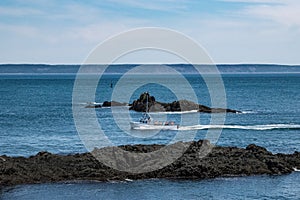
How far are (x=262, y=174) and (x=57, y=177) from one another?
49.0 feet

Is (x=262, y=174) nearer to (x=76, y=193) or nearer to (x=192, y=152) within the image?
(x=192, y=152)

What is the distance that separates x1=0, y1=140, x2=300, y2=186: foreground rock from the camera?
132 feet

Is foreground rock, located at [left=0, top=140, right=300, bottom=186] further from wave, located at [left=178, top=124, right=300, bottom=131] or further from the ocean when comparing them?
wave, located at [left=178, top=124, right=300, bottom=131]

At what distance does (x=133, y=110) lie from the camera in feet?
332

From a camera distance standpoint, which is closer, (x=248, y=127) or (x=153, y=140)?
(x=153, y=140)

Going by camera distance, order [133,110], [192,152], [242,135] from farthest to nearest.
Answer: [133,110] < [242,135] < [192,152]

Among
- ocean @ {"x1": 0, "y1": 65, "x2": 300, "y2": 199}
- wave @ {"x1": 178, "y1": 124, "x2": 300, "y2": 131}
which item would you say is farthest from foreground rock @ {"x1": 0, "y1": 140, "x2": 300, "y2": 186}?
wave @ {"x1": 178, "y1": 124, "x2": 300, "y2": 131}

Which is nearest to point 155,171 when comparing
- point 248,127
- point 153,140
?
point 153,140

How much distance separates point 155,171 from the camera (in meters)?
41.4

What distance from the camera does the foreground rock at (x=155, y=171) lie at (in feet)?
132

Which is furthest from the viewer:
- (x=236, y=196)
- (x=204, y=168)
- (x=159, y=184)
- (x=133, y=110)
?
(x=133, y=110)

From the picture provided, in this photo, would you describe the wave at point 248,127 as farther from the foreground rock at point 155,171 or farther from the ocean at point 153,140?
the foreground rock at point 155,171

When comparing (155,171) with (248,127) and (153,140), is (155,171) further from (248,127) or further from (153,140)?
(248,127)

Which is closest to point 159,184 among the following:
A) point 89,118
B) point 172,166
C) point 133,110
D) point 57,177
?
point 172,166
